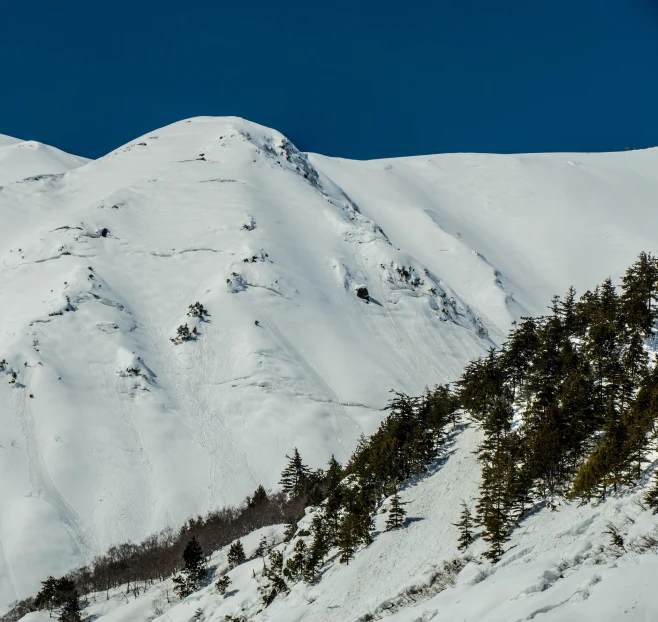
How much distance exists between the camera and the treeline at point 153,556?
66812 millimetres

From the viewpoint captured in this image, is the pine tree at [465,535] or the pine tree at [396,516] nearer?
the pine tree at [465,535]

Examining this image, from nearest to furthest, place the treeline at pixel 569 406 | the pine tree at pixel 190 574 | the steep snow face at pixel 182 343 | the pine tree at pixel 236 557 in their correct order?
the treeline at pixel 569 406
the pine tree at pixel 190 574
the pine tree at pixel 236 557
the steep snow face at pixel 182 343

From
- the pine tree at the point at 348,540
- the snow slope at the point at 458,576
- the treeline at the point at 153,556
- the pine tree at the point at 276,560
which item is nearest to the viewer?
the snow slope at the point at 458,576

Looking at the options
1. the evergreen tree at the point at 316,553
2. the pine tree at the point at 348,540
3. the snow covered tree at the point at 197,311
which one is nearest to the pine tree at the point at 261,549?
the evergreen tree at the point at 316,553

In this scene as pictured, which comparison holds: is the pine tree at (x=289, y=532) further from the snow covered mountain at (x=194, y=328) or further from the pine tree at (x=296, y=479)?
the snow covered mountain at (x=194, y=328)

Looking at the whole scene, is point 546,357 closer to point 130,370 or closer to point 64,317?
point 130,370

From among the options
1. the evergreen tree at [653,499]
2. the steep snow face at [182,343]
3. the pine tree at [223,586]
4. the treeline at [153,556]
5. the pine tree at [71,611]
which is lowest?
the evergreen tree at [653,499]

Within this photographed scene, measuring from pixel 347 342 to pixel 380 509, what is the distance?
83.4 meters

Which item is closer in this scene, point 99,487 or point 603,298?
point 603,298

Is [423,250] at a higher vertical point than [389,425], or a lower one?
higher

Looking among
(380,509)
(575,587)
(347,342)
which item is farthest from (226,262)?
(575,587)

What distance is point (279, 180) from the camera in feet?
617

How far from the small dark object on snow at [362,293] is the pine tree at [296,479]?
192 feet

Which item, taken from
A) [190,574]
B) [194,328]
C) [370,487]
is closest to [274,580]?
[370,487]
